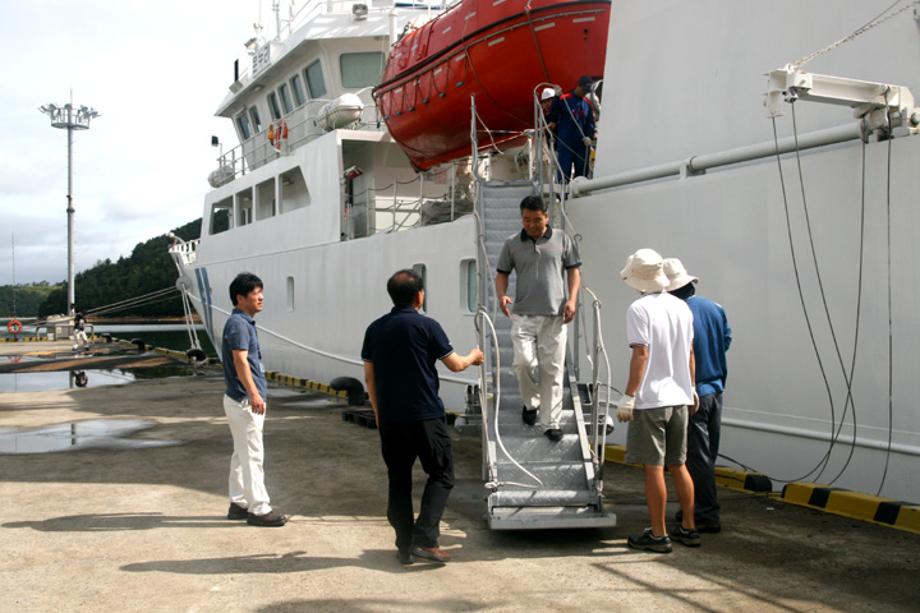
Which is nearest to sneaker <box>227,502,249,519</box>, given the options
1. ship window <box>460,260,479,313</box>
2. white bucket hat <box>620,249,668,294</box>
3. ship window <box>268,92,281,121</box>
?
white bucket hat <box>620,249,668,294</box>

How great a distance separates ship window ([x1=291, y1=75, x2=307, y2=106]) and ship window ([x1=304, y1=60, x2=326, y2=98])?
25 centimetres

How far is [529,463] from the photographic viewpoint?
5539 mm

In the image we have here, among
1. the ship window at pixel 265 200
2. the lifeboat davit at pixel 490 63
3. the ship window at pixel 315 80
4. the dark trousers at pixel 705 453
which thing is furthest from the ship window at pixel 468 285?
the ship window at pixel 265 200

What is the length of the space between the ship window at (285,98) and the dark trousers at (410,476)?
1355 centimetres

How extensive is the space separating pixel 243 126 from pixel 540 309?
51.2ft

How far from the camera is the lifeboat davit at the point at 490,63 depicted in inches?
381

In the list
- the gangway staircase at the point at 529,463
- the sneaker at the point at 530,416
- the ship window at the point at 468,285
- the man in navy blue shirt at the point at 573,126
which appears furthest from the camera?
the ship window at the point at 468,285

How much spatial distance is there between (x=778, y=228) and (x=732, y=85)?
130 cm

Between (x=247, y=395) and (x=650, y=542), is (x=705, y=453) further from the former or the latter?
(x=247, y=395)

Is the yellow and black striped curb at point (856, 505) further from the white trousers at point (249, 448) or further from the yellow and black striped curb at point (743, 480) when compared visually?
the white trousers at point (249, 448)

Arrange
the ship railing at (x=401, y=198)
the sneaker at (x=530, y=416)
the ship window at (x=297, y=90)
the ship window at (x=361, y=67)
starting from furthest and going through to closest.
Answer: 1. the ship window at (x=297, y=90)
2. the ship window at (x=361, y=67)
3. the ship railing at (x=401, y=198)
4. the sneaker at (x=530, y=416)

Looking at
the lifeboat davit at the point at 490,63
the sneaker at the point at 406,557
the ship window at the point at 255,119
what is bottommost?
the sneaker at the point at 406,557

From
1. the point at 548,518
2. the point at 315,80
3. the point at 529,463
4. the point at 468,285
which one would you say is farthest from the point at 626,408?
the point at 315,80

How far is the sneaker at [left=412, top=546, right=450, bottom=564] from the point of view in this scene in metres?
4.60
